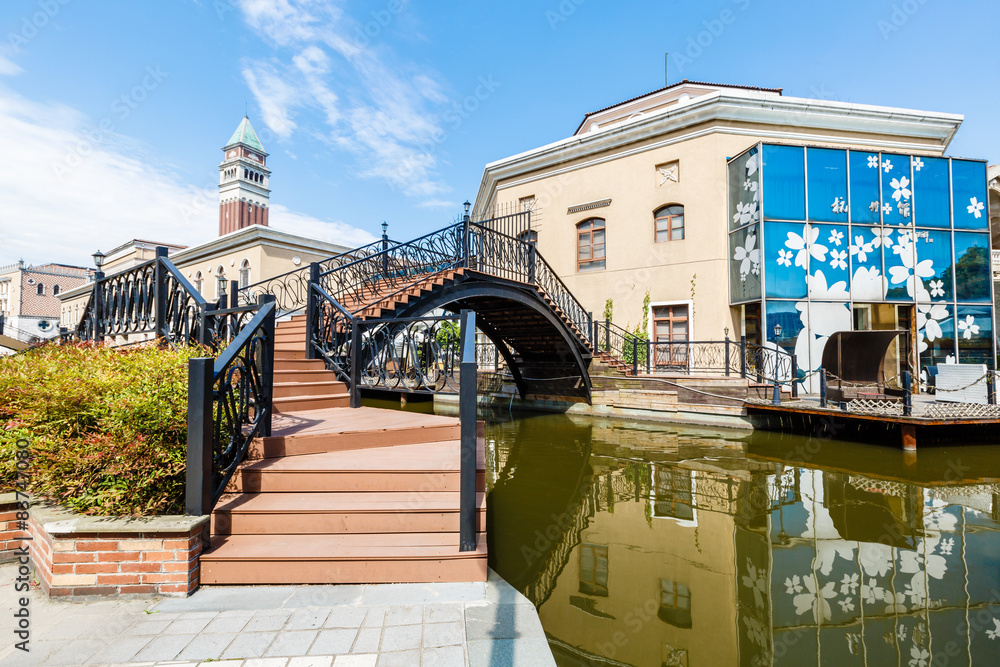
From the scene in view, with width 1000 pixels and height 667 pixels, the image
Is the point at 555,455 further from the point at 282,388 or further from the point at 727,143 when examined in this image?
the point at 727,143

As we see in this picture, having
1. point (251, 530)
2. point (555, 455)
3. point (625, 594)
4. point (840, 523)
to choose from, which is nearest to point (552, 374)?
point (555, 455)

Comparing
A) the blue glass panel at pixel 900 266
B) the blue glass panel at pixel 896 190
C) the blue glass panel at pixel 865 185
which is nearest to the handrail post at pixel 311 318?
the blue glass panel at pixel 865 185

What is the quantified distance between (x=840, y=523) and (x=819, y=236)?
1124 cm

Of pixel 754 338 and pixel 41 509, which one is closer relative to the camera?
pixel 41 509

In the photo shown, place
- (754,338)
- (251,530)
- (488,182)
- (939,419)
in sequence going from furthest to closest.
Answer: (488,182)
(754,338)
(939,419)
(251,530)

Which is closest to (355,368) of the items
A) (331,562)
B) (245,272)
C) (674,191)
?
(331,562)

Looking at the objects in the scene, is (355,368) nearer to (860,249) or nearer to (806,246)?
(806,246)

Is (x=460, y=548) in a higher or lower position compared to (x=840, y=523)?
higher

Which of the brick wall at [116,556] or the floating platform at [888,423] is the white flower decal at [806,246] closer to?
the floating platform at [888,423]

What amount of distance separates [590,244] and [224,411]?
1556 cm

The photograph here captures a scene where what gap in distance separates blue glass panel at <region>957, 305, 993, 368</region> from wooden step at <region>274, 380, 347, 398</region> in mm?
17547

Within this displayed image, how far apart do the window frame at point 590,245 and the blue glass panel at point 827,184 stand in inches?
248

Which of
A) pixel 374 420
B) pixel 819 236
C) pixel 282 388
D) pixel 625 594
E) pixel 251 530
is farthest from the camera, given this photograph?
pixel 819 236

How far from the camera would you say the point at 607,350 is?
1495 cm
